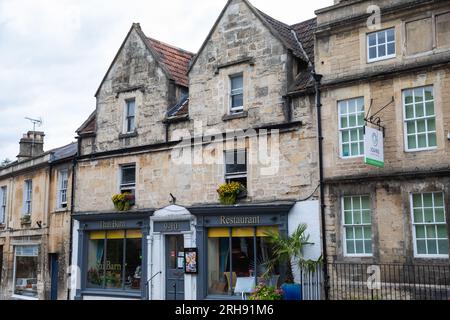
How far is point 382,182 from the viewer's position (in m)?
15.0

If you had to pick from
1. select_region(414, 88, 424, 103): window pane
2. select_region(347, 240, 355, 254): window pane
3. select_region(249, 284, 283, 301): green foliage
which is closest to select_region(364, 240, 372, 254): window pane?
select_region(347, 240, 355, 254): window pane

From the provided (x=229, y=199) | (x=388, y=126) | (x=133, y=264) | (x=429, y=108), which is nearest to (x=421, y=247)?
(x=388, y=126)

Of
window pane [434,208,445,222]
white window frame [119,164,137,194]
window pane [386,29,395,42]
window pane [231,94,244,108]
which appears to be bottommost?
window pane [434,208,445,222]

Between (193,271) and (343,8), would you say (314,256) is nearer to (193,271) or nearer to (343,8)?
(193,271)

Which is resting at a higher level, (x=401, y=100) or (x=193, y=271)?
(x=401, y=100)

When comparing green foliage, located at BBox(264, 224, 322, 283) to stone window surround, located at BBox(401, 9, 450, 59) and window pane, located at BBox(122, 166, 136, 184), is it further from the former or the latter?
window pane, located at BBox(122, 166, 136, 184)

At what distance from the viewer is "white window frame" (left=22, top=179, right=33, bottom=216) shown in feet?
86.7

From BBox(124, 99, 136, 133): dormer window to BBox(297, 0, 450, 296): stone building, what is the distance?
27.6ft

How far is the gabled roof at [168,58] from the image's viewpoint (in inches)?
837

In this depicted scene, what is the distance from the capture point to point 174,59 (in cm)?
2277

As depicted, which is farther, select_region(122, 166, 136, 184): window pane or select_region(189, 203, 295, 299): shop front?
select_region(122, 166, 136, 184): window pane

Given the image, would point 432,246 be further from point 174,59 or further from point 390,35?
point 174,59
